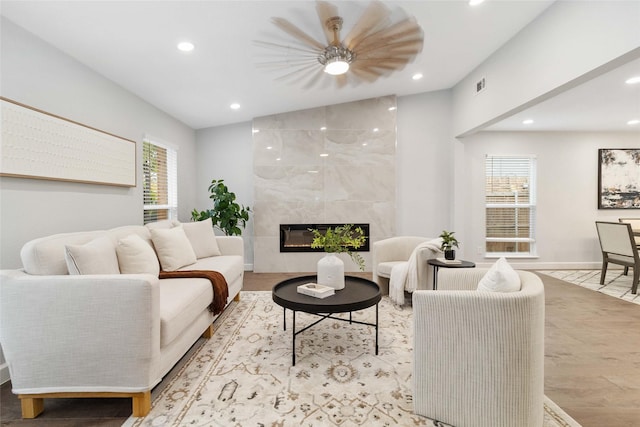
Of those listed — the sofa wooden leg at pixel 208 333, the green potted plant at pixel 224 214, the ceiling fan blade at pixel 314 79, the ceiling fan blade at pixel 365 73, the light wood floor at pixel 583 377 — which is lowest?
the light wood floor at pixel 583 377

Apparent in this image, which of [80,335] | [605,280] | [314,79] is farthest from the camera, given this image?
[605,280]

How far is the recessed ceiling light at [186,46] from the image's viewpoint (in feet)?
9.18

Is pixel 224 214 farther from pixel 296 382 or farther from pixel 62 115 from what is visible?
pixel 296 382

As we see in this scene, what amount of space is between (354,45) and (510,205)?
452 cm

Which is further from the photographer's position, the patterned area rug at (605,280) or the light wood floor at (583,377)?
the patterned area rug at (605,280)

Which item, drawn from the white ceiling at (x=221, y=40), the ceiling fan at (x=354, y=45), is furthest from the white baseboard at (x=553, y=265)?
the ceiling fan at (x=354, y=45)

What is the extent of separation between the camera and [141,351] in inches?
70.7

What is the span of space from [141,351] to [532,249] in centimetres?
633

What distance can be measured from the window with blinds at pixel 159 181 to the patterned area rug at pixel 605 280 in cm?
606

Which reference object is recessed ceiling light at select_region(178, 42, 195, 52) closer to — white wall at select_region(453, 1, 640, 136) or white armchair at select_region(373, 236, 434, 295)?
white armchair at select_region(373, 236, 434, 295)

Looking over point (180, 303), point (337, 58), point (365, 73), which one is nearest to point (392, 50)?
point (365, 73)

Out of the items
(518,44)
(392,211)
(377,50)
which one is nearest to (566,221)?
(392,211)

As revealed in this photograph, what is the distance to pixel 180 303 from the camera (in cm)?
227

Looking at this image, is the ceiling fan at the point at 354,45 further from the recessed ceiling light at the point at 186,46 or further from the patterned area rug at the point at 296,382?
the patterned area rug at the point at 296,382
